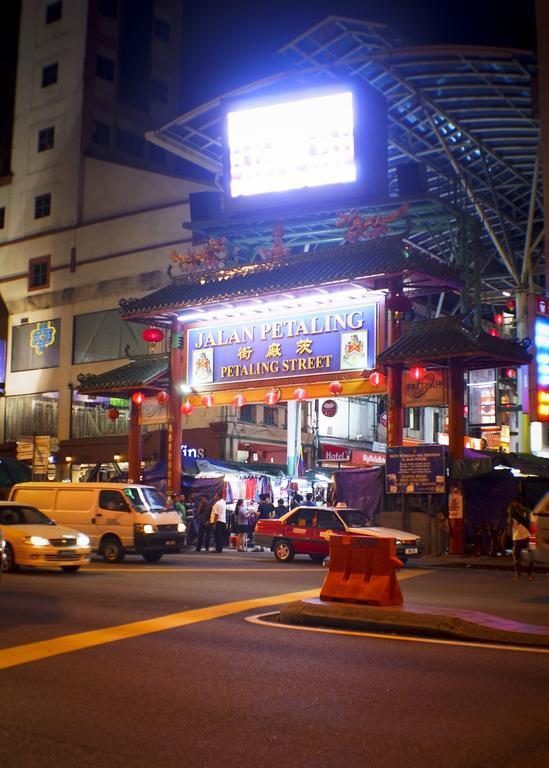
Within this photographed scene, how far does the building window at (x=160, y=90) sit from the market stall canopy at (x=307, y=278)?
27604 mm

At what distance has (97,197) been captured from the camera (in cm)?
4641

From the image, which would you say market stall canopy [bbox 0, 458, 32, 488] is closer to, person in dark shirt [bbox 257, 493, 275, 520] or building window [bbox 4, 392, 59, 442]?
building window [bbox 4, 392, 59, 442]

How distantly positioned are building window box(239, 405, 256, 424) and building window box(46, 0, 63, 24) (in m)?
27.3

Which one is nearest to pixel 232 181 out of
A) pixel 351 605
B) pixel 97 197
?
pixel 97 197

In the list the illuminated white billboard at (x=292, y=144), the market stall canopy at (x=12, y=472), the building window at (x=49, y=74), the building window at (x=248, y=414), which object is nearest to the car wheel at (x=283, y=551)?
the illuminated white billboard at (x=292, y=144)

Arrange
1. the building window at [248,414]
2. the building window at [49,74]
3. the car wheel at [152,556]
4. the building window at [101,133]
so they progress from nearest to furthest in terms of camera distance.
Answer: the car wheel at [152,556], the building window at [248,414], the building window at [101,133], the building window at [49,74]

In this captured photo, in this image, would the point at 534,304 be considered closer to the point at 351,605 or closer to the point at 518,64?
the point at 518,64

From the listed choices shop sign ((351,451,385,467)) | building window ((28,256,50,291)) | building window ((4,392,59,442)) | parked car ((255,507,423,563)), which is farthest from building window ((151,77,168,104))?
parked car ((255,507,423,563))

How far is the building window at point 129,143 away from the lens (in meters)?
51.6

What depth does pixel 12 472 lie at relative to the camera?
1411 inches

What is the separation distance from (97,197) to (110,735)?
43.0 metres

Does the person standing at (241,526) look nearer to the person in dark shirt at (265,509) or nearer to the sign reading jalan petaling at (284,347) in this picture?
the person in dark shirt at (265,509)

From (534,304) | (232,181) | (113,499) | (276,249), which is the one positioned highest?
(232,181)

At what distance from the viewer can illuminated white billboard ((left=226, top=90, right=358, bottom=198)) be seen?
31.8 metres
